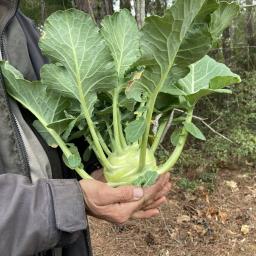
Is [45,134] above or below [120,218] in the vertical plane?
above

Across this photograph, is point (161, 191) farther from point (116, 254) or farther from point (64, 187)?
point (116, 254)

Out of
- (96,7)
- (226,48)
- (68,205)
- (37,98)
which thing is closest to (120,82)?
(37,98)

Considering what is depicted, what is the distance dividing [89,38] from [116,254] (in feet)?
8.03

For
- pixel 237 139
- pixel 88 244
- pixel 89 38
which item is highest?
pixel 89 38

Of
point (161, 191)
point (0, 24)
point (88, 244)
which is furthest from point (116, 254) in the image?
point (0, 24)

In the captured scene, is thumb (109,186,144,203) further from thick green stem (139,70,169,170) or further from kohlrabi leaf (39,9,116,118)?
Answer: kohlrabi leaf (39,9,116,118)

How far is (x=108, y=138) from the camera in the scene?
3.60ft

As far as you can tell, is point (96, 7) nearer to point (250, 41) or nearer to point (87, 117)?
point (250, 41)

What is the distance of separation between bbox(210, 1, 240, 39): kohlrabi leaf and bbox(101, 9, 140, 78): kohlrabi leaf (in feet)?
0.70

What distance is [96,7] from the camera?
4031 mm

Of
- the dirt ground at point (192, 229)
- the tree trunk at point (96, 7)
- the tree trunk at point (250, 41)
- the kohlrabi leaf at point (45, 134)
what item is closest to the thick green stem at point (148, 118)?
the kohlrabi leaf at point (45, 134)

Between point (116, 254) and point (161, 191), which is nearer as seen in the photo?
point (161, 191)

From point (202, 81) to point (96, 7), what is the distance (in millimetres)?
Result: 3111

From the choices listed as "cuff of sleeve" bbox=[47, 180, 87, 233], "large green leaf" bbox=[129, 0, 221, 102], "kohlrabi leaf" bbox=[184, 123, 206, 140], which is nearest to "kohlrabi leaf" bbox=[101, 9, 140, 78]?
"large green leaf" bbox=[129, 0, 221, 102]
